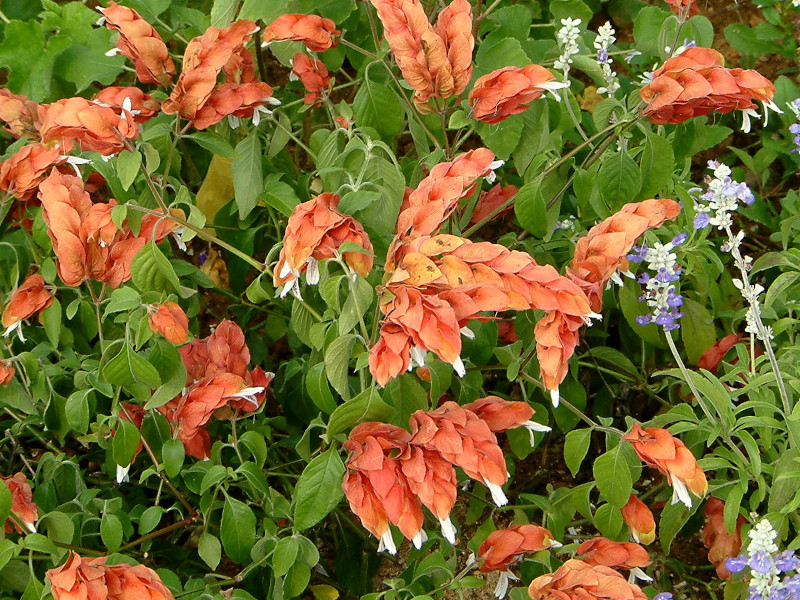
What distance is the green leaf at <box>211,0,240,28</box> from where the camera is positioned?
1.75 metres

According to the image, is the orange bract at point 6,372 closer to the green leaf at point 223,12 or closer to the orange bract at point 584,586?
the green leaf at point 223,12

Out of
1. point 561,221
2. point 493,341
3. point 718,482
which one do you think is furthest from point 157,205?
point 718,482

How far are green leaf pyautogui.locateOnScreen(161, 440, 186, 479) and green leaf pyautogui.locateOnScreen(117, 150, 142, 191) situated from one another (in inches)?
15.3

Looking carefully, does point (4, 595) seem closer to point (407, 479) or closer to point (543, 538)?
point (407, 479)

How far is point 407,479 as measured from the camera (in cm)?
124

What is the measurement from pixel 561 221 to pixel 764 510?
644 millimetres

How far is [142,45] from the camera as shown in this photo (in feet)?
5.15

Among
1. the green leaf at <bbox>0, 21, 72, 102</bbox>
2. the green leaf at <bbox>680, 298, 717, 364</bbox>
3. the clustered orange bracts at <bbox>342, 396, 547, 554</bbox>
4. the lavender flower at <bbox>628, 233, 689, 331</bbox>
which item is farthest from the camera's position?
the green leaf at <bbox>0, 21, 72, 102</bbox>

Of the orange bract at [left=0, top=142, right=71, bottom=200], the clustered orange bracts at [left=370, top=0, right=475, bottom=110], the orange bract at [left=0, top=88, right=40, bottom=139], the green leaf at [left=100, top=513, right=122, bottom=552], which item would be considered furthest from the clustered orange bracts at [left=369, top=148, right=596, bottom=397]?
the orange bract at [left=0, top=88, right=40, bottom=139]

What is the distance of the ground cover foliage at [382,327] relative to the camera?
4.11 feet

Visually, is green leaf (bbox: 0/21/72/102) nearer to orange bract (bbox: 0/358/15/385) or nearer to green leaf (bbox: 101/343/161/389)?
orange bract (bbox: 0/358/15/385)

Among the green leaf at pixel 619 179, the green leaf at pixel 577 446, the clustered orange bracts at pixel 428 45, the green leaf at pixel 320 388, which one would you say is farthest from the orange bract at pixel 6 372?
the green leaf at pixel 619 179

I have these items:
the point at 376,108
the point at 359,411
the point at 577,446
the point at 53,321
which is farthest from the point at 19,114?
the point at 577,446

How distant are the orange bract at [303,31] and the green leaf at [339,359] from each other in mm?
532
